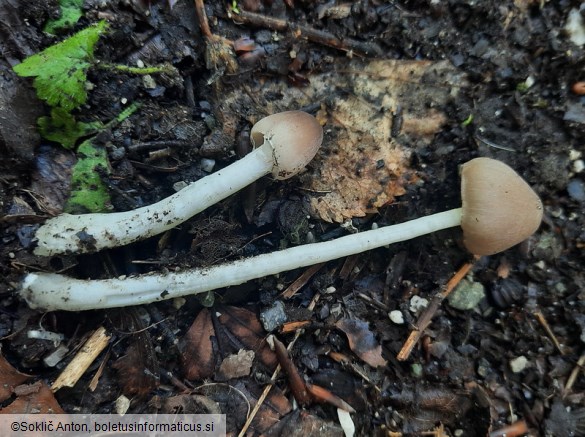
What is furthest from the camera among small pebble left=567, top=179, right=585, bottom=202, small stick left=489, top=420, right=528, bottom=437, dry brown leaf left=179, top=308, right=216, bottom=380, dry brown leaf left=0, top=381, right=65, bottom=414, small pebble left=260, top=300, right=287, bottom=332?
small pebble left=567, top=179, right=585, bottom=202

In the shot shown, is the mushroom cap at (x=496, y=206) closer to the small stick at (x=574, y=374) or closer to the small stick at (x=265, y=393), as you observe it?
the small stick at (x=574, y=374)

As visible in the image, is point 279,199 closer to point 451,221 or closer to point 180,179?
point 180,179

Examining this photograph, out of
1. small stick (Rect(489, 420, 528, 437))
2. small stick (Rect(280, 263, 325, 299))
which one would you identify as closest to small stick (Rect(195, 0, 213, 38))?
small stick (Rect(280, 263, 325, 299))

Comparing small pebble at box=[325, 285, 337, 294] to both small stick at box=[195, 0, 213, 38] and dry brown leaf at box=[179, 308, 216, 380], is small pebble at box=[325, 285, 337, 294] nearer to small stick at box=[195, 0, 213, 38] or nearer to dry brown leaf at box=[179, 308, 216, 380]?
dry brown leaf at box=[179, 308, 216, 380]

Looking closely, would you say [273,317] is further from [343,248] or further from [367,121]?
[367,121]

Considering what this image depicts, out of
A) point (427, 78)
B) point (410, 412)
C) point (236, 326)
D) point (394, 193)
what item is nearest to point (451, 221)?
point (394, 193)

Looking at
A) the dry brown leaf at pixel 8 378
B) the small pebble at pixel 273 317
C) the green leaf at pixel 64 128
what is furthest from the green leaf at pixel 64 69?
the small pebble at pixel 273 317
